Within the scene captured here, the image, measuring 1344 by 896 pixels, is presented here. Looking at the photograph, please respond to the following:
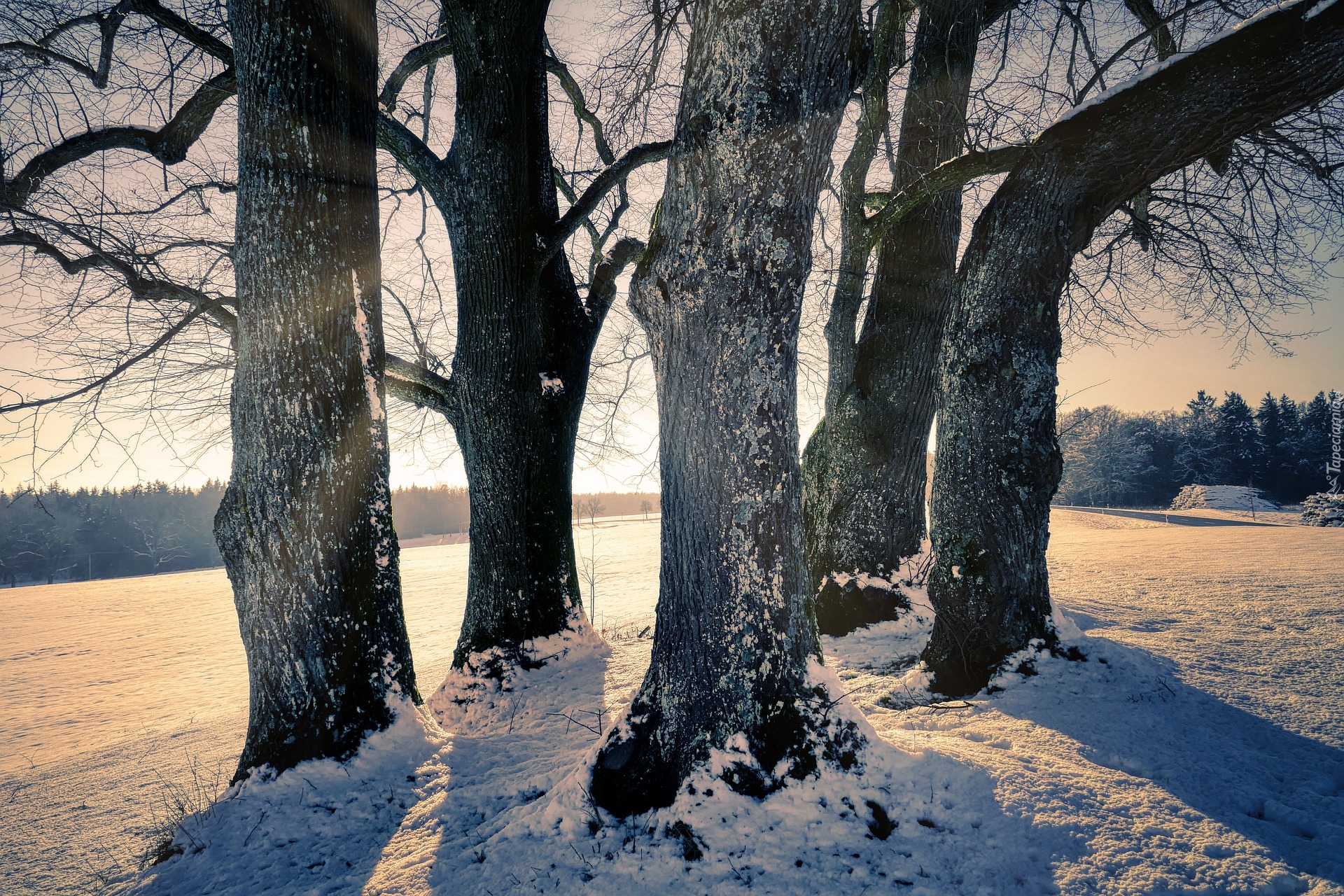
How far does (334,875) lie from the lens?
2.46 m

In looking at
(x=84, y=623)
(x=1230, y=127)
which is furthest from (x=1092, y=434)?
(x=84, y=623)

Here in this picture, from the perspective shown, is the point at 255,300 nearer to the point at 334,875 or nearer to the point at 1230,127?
the point at 334,875

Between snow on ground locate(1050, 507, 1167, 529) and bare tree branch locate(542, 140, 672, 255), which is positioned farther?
snow on ground locate(1050, 507, 1167, 529)

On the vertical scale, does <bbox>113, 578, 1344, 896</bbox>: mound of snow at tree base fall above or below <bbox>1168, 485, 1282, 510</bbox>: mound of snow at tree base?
above

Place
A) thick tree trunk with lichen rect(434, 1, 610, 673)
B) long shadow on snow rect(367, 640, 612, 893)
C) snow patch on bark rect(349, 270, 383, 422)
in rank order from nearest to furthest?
long shadow on snow rect(367, 640, 612, 893) → snow patch on bark rect(349, 270, 383, 422) → thick tree trunk with lichen rect(434, 1, 610, 673)

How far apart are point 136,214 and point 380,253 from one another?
2541 mm

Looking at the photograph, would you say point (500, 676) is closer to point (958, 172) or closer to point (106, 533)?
point (958, 172)

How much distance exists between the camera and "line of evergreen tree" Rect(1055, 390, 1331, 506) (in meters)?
41.0

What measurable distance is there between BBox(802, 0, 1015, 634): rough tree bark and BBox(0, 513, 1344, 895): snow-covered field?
0.81 metres

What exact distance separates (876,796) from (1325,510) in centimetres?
3084

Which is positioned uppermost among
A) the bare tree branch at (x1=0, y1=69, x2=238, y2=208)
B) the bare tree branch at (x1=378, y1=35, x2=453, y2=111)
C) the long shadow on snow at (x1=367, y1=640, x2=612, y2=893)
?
the bare tree branch at (x1=378, y1=35, x2=453, y2=111)

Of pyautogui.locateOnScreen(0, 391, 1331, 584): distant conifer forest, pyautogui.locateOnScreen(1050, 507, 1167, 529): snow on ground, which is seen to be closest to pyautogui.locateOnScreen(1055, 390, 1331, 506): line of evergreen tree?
pyautogui.locateOnScreen(0, 391, 1331, 584): distant conifer forest

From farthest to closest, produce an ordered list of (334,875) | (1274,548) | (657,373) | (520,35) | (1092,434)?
(1092,434) < (1274,548) < (520,35) < (657,373) < (334,875)

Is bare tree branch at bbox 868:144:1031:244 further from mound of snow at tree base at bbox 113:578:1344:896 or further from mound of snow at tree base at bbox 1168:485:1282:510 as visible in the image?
mound of snow at tree base at bbox 1168:485:1282:510
